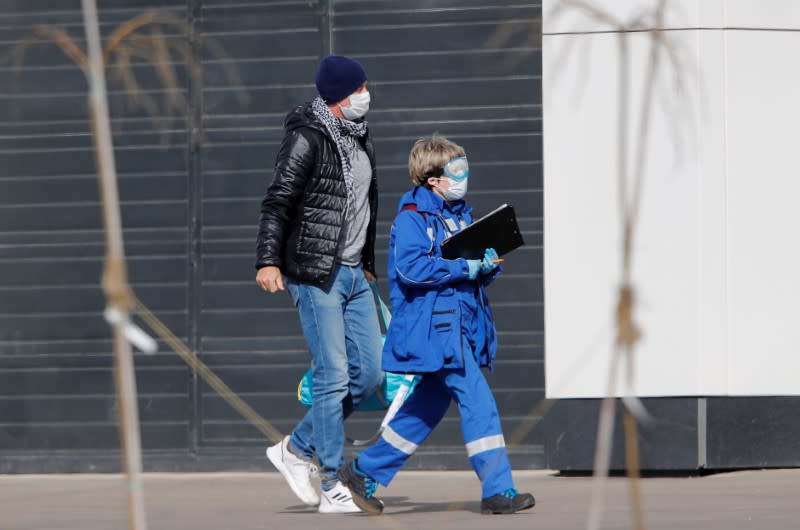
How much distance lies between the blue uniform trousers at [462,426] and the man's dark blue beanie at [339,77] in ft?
4.11

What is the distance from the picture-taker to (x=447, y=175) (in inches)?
254

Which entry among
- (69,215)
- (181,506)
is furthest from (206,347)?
(181,506)

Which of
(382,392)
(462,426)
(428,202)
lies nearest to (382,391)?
(382,392)

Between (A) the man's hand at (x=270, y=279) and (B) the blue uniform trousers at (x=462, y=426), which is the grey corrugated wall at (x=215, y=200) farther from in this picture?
(A) the man's hand at (x=270, y=279)

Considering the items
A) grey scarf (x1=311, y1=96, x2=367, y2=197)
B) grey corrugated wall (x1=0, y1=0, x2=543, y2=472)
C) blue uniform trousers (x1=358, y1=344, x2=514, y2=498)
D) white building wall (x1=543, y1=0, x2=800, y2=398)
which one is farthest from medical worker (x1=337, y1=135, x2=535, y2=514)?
grey corrugated wall (x1=0, y1=0, x2=543, y2=472)

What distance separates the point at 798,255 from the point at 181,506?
3464 millimetres

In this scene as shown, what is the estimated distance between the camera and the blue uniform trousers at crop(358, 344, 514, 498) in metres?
6.17

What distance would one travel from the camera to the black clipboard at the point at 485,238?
627 cm

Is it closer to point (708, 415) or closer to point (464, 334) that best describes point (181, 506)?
point (464, 334)

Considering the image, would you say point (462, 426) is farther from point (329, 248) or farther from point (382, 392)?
point (329, 248)

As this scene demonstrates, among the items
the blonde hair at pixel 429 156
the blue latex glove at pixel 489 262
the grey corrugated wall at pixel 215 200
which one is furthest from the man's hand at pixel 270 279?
the grey corrugated wall at pixel 215 200

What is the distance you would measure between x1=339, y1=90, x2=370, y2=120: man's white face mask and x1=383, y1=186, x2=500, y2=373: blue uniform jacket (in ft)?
1.40

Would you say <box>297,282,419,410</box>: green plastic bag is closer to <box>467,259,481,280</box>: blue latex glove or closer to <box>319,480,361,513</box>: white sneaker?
<box>319,480,361,513</box>: white sneaker

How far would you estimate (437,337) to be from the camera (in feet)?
20.4
